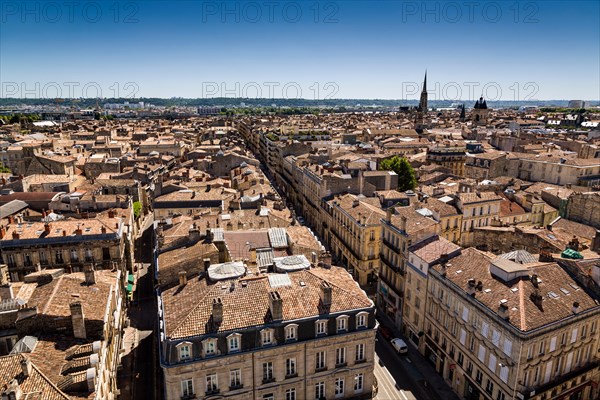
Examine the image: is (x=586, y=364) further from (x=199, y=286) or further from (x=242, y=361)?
(x=199, y=286)

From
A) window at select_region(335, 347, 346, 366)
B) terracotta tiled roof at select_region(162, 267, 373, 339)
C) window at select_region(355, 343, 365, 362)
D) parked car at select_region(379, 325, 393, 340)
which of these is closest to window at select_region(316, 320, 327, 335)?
terracotta tiled roof at select_region(162, 267, 373, 339)

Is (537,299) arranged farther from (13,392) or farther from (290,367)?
(13,392)

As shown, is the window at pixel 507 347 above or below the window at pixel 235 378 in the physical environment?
above

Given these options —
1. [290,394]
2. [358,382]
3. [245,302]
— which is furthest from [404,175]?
[290,394]

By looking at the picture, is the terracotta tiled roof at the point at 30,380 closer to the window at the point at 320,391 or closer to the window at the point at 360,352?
the window at the point at 320,391

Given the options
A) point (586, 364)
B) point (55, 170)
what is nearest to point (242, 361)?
point (586, 364)

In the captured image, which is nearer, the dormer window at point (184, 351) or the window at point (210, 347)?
the dormer window at point (184, 351)

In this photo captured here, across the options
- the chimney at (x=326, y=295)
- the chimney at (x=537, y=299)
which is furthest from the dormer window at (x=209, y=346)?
the chimney at (x=537, y=299)
